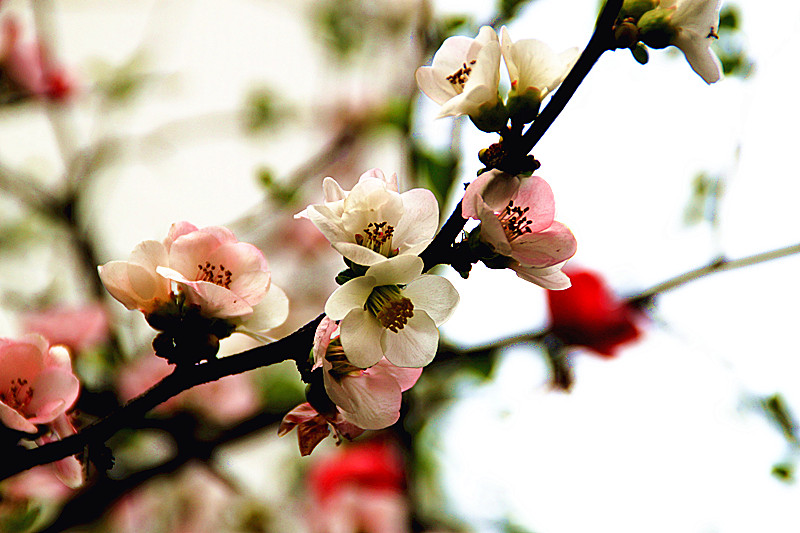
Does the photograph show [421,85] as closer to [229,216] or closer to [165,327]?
[165,327]

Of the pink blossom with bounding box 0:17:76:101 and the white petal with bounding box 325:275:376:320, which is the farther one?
the pink blossom with bounding box 0:17:76:101

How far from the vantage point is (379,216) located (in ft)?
0.80

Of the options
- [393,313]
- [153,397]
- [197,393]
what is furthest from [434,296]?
[197,393]

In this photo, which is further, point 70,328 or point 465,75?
point 70,328

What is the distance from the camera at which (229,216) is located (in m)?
1.78

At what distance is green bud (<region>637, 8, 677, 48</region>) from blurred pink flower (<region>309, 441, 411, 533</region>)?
0.58m

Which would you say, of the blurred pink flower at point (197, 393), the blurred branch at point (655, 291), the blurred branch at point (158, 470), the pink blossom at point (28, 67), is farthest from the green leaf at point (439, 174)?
the pink blossom at point (28, 67)

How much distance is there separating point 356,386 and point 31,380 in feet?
0.48

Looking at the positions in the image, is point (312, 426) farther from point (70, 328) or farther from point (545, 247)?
point (70, 328)

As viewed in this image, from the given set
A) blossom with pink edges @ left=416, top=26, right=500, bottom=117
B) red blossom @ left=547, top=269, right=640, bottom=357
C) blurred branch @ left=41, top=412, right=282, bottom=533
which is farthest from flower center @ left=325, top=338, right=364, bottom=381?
red blossom @ left=547, top=269, right=640, bottom=357

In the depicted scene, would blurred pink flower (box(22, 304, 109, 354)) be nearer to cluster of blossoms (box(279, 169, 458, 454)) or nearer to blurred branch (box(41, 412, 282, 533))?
blurred branch (box(41, 412, 282, 533))

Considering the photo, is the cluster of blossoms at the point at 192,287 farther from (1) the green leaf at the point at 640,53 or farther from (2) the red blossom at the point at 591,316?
(2) the red blossom at the point at 591,316

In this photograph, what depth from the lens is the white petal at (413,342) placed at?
0.23m

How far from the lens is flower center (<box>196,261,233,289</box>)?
0.90ft
